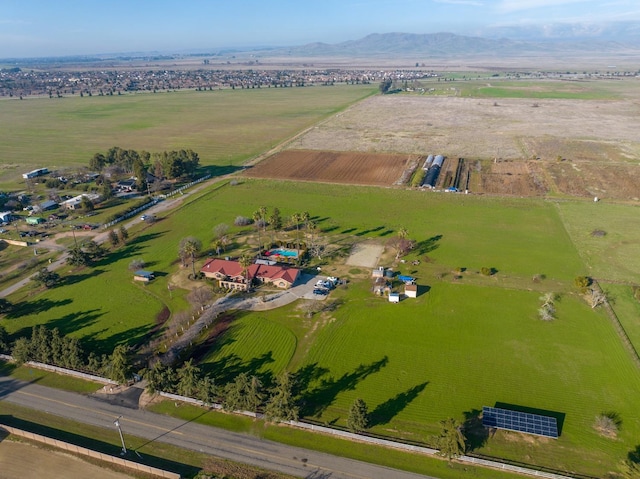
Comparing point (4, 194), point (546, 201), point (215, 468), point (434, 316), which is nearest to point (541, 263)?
point (434, 316)

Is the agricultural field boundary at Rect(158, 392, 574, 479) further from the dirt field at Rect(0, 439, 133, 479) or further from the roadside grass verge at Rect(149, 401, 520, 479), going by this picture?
the dirt field at Rect(0, 439, 133, 479)

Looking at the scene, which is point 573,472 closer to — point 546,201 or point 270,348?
point 270,348

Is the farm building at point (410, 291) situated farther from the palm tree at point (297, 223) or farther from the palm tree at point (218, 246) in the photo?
the palm tree at point (218, 246)

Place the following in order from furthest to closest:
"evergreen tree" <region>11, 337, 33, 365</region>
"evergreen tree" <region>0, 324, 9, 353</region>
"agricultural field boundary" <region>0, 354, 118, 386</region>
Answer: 1. "evergreen tree" <region>0, 324, 9, 353</region>
2. "evergreen tree" <region>11, 337, 33, 365</region>
3. "agricultural field boundary" <region>0, 354, 118, 386</region>

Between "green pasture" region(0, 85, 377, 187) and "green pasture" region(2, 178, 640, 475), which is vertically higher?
"green pasture" region(0, 85, 377, 187)

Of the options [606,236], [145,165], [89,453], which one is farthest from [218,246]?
[606,236]

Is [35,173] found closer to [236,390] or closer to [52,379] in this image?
[52,379]

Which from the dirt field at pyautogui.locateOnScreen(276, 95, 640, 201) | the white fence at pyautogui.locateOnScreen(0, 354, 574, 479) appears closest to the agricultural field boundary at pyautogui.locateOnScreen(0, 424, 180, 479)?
the white fence at pyautogui.locateOnScreen(0, 354, 574, 479)
